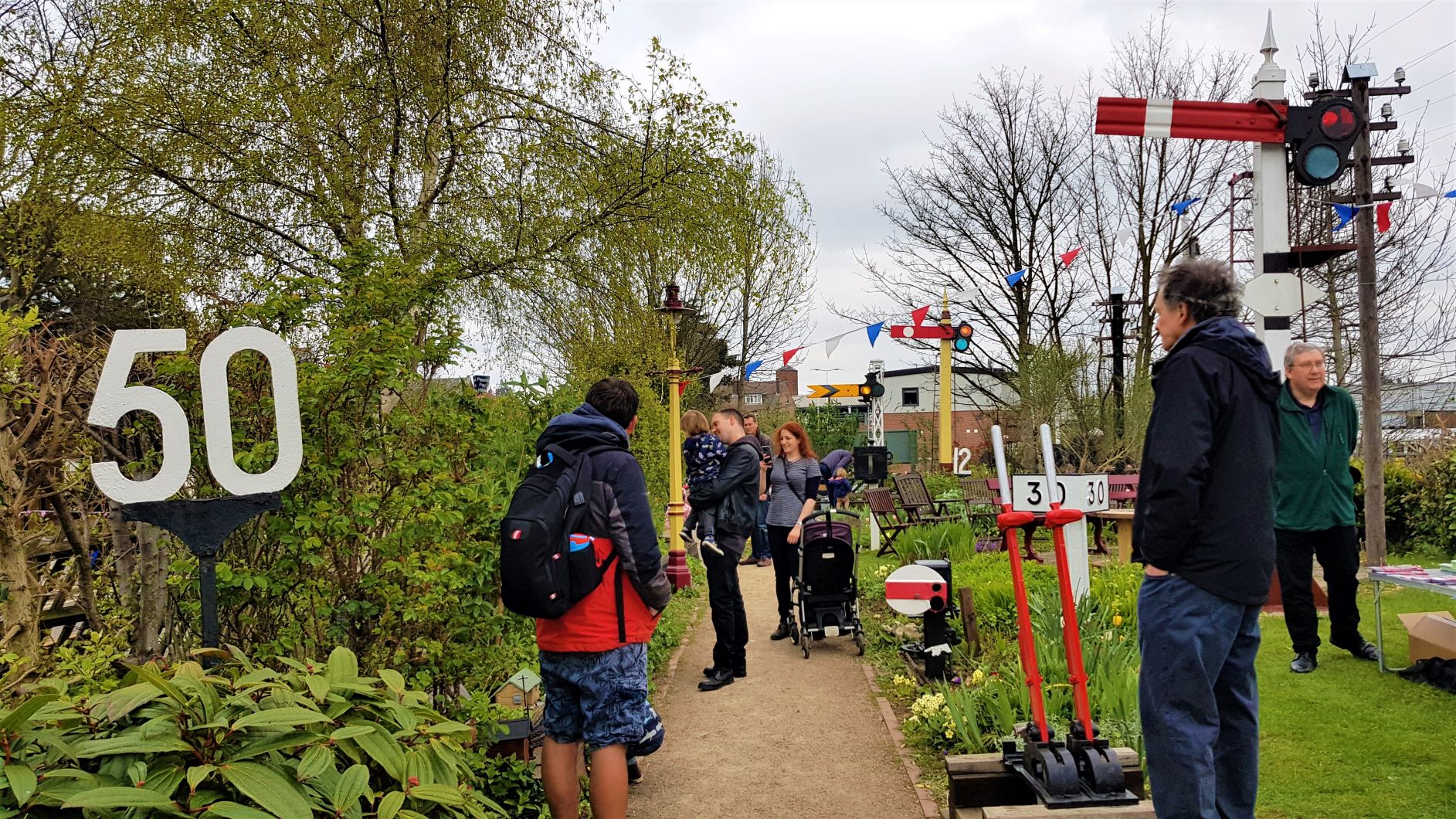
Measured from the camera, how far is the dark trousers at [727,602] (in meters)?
5.46

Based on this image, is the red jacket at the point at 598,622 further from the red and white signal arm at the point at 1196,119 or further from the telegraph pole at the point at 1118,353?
the telegraph pole at the point at 1118,353

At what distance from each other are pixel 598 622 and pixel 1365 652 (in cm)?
473

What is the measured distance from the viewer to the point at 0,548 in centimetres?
293

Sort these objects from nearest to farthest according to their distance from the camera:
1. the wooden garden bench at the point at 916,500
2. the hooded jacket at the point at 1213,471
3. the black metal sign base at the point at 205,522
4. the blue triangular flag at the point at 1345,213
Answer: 1. the hooded jacket at the point at 1213,471
2. the black metal sign base at the point at 205,522
3. the blue triangular flag at the point at 1345,213
4. the wooden garden bench at the point at 916,500

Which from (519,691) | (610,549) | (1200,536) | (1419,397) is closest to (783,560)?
(519,691)

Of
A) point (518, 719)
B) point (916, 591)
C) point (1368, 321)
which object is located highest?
point (1368, 321)

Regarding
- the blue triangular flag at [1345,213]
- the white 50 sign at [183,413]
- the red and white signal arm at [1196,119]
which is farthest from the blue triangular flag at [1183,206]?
the white 50 sign at [183,413]

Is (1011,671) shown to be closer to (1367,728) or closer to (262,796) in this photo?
(1367,728)

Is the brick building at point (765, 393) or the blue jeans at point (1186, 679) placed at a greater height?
the brick building at point (765, 393)

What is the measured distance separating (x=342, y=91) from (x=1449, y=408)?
1884cm

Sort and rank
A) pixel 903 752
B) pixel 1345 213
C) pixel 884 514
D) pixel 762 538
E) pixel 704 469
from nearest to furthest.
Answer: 1. pixel 903 752
2. pixel 704 469
3. pixel 1345 213
4. pixel 762 538
5. pixel 884 514

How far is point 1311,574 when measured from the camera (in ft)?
16.0

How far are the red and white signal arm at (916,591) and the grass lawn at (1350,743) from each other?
2.97ft

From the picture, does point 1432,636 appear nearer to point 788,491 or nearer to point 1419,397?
point 788,491
